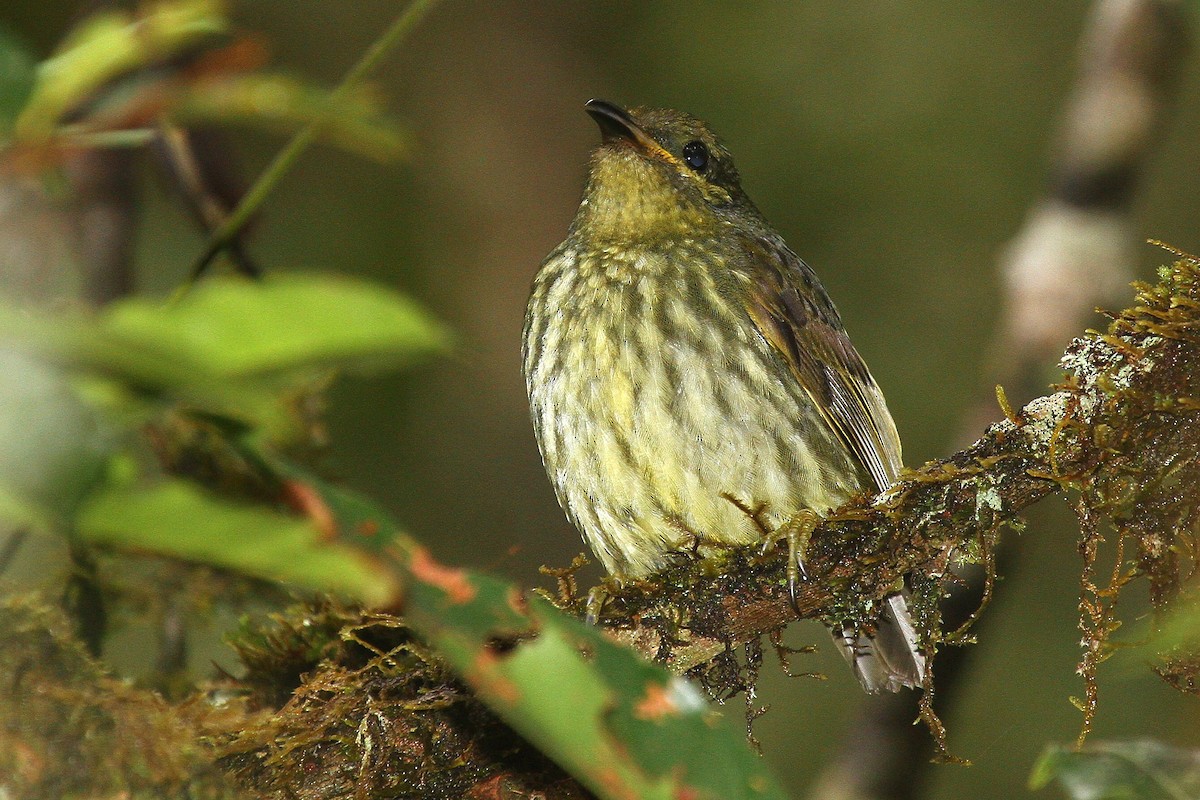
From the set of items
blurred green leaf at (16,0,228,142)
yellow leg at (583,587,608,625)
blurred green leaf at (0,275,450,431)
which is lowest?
yellow leg at (583,587,608,625)

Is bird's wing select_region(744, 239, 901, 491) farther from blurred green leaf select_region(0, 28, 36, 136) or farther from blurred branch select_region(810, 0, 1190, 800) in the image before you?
blurred green leaf select_region(0, 28, 36, 136)

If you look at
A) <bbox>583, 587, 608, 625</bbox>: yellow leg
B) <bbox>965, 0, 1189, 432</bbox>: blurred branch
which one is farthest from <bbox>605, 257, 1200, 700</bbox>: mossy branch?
<bbox>965, 0, 1189, 432</bbox>: blurred branch

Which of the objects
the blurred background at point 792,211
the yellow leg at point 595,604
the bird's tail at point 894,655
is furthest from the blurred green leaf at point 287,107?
Result: the blurred background at point 792,211

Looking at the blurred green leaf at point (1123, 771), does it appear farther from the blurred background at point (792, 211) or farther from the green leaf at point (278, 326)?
the blurred background at point (792, 211)

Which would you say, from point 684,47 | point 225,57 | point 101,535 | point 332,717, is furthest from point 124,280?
point 684,47

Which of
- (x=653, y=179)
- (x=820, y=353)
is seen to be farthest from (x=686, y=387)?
(x=653, y=179)

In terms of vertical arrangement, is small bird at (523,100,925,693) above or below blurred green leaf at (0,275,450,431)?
below

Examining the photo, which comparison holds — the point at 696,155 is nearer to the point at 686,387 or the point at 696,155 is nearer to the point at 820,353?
the point at 820,353

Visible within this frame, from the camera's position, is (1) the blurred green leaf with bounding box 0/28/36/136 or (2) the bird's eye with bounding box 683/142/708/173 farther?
(2) the bird's eye with bounding box 683/142/708/173
